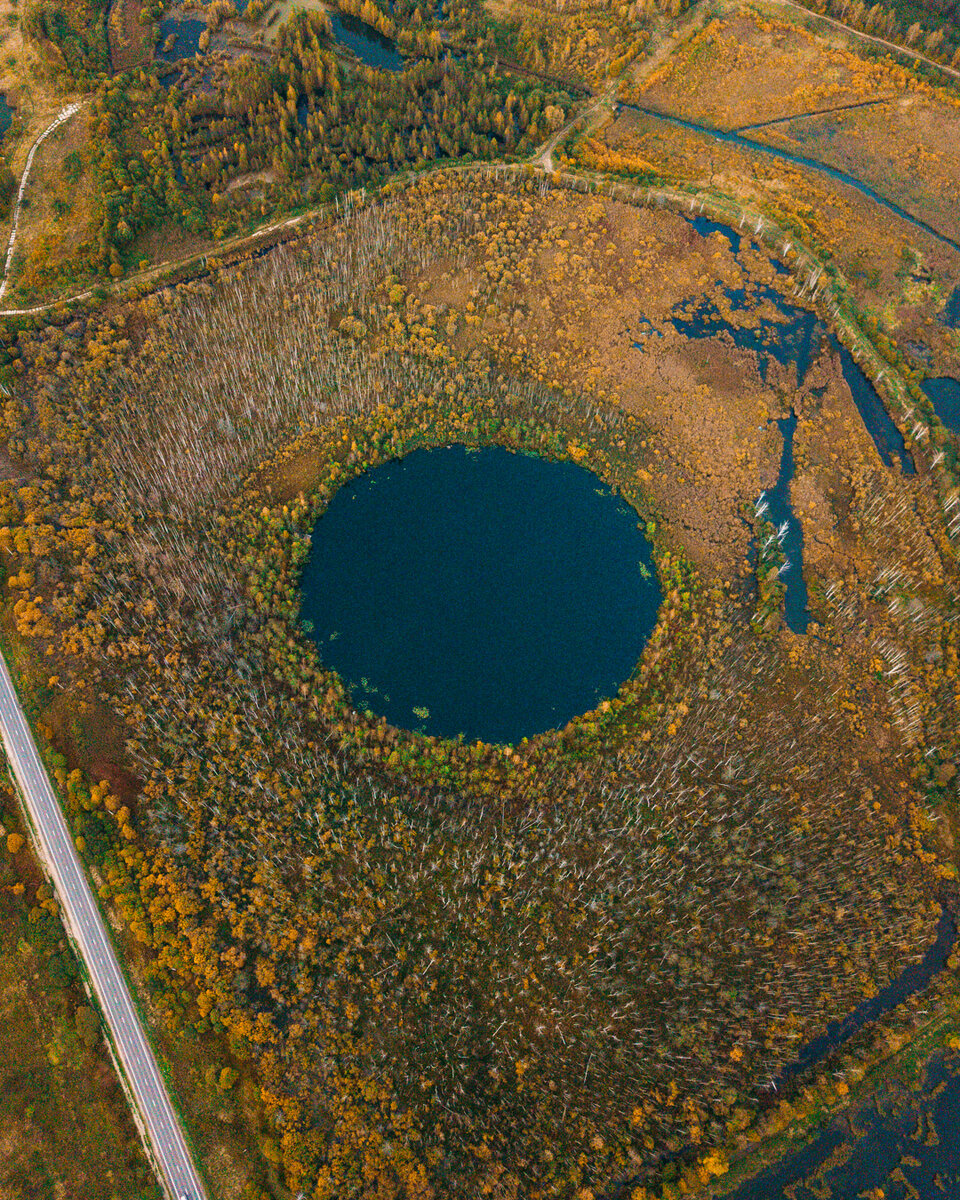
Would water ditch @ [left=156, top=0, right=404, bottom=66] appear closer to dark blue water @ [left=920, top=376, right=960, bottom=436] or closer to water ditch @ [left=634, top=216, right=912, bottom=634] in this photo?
water ditch @ [left=634, top=216, right=912, bottom=634]

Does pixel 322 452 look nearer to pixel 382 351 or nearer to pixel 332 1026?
pixel 382 351

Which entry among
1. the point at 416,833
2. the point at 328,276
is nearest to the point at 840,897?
the point at 416,833

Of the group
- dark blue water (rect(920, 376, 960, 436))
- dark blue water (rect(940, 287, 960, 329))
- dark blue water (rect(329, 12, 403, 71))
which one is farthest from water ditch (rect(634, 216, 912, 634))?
dark blue water (rect(329, 12, 403, 71))

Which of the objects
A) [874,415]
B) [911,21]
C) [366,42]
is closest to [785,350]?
[874,415]

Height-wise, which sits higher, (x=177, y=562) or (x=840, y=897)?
(x=840, y=897)

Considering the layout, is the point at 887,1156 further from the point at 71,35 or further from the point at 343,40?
the point at 71,35

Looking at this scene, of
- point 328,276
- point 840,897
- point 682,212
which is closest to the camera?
point 840,897

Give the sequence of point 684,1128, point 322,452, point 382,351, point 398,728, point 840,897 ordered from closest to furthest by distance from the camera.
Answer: point 684,1128 < point 840,897 < point 398,728 < point 322,452 < point 382,351
